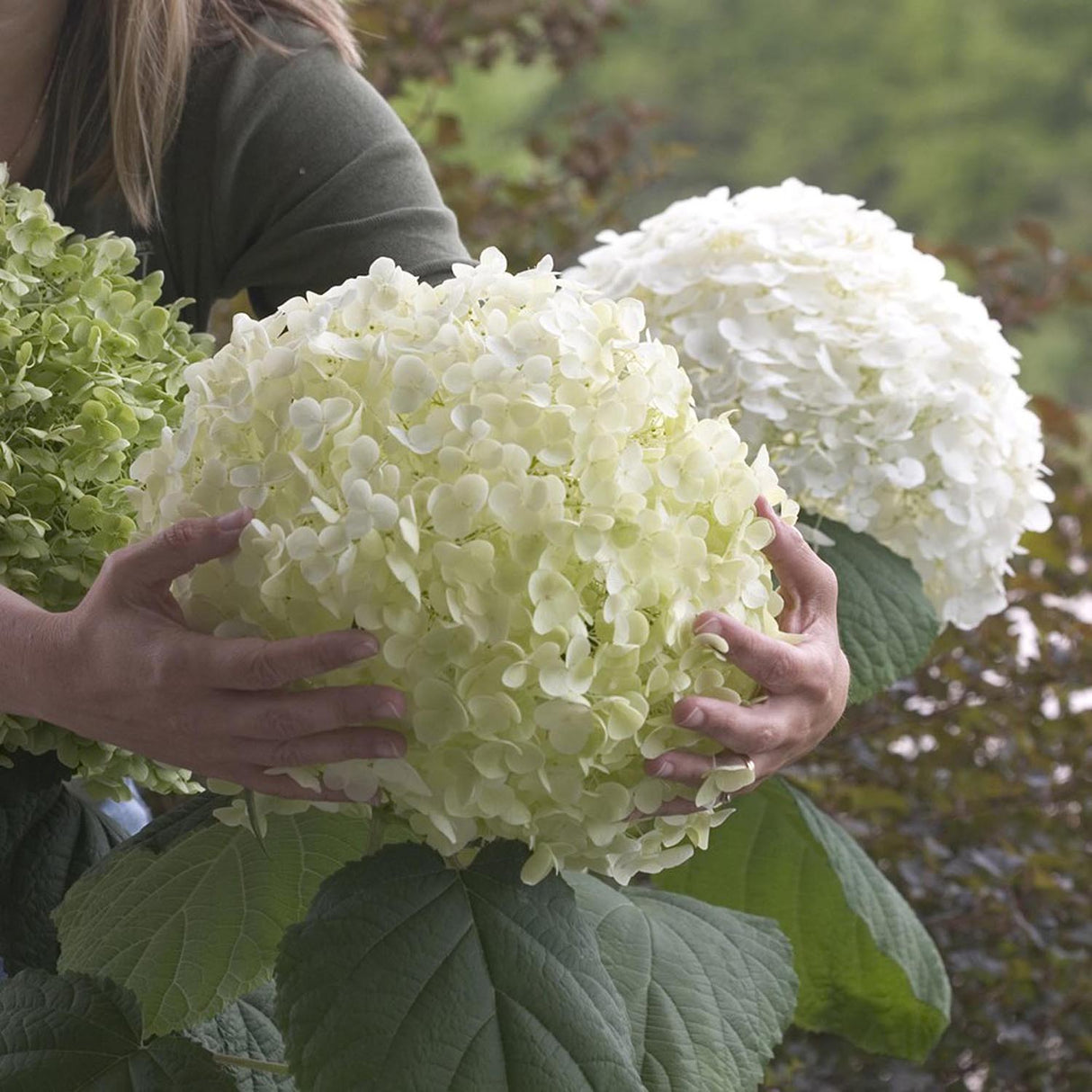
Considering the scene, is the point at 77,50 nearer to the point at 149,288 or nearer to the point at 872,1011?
the point at 149,288

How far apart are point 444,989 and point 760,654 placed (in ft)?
0.73

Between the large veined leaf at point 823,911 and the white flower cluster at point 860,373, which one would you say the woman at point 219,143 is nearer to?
the white flower cluster at point 860,373

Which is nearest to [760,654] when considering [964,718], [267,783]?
[267,783]

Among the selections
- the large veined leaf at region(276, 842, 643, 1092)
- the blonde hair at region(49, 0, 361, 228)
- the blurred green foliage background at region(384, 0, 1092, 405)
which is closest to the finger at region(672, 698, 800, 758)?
the large veined leaf at region(276, 842, 643, 1092)

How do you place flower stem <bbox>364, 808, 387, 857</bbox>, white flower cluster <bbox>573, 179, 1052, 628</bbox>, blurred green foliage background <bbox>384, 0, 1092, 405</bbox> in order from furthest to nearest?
blurred green foliage background <bbox>384, 0, 1092, 405</bbox>, white flower cluster <bbox>573, 179, 1052, 628</bbox>, flower stem <bbox>364, 808, 387, 857</bbox>

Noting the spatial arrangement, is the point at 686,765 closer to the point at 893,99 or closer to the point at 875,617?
the point at 875,617

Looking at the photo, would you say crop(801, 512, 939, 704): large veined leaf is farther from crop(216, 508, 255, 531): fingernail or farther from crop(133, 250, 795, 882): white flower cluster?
crop(216, 508, 255, 531): fingernail

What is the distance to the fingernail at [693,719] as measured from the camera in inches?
27.7

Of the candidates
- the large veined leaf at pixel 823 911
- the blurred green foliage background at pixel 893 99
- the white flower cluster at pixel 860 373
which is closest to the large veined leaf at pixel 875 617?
the white flower cluster at pixel 860 373

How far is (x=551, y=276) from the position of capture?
0.81 meters

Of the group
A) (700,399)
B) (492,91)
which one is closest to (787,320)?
(700,399)

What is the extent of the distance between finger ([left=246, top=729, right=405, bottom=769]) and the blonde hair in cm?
59

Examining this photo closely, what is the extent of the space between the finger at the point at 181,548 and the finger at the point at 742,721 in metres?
0.22

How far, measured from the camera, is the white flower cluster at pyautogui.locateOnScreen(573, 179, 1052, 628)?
1107 mm
